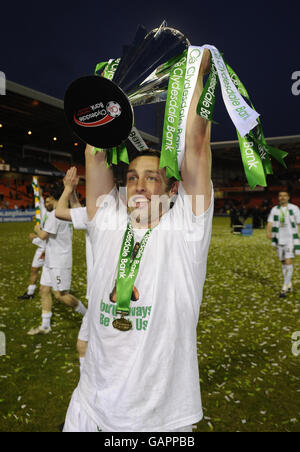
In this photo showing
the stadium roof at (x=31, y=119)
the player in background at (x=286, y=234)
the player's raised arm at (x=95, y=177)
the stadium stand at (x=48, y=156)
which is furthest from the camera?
the stadium stand at (x=48, y=156)

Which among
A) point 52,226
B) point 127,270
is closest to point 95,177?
point 127,270

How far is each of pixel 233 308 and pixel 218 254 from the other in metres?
7.64

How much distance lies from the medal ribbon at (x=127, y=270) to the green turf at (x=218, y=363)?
2391mm

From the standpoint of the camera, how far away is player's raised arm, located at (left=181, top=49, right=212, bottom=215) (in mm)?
1565

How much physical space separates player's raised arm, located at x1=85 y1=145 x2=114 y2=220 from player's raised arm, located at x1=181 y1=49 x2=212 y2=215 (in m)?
0.53

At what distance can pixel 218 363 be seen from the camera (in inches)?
187

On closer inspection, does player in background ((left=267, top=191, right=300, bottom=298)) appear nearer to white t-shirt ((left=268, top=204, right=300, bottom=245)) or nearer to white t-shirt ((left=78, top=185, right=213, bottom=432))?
white t-shirt ((left=268, top=204, right=300, bottom=245))

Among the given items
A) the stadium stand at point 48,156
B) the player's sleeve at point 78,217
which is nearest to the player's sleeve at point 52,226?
the player's sleeve at point 78,217

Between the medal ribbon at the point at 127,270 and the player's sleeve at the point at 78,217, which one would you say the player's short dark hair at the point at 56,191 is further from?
the medal ribbon at the point at 127,270

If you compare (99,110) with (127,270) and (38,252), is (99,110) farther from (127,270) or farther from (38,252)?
(38,252)

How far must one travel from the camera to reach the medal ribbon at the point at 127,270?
165 cm

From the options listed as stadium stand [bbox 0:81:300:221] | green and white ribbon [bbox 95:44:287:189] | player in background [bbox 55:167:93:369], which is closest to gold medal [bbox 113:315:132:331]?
green and white ribbon [bbox 95:44:287:189]

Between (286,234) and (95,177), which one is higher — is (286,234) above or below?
below

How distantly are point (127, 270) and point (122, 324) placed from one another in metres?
0.27
